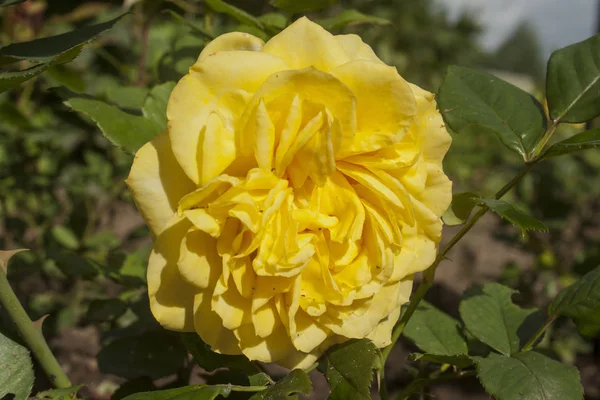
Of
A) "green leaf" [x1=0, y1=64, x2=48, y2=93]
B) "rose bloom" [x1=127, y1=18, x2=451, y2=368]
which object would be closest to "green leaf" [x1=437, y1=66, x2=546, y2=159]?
"rose bloom" [x1=127, y1=18, x2=451, y2=368]

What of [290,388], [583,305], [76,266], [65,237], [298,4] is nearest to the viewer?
[290,388]

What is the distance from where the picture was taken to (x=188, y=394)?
698 mm

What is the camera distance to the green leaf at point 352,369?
67 cm

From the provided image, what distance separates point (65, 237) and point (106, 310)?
690 millimetres

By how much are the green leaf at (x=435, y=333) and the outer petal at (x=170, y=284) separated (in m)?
0.41

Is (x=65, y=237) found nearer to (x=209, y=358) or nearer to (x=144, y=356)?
(x=144, y=356)

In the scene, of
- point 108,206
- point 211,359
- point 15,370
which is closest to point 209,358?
point 211,359

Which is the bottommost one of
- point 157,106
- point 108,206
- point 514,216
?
point 108,206

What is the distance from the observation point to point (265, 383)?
801 millimetres

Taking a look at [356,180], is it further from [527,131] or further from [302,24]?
[527,131]

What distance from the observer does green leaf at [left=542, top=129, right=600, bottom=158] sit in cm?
74

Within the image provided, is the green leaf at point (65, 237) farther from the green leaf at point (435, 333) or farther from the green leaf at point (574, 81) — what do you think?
the green leaf at point (574, 81)

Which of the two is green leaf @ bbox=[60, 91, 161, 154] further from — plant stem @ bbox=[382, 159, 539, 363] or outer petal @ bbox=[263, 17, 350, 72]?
plant stem @ bbox=[382, 159, 539, 363]

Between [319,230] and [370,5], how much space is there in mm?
7878
